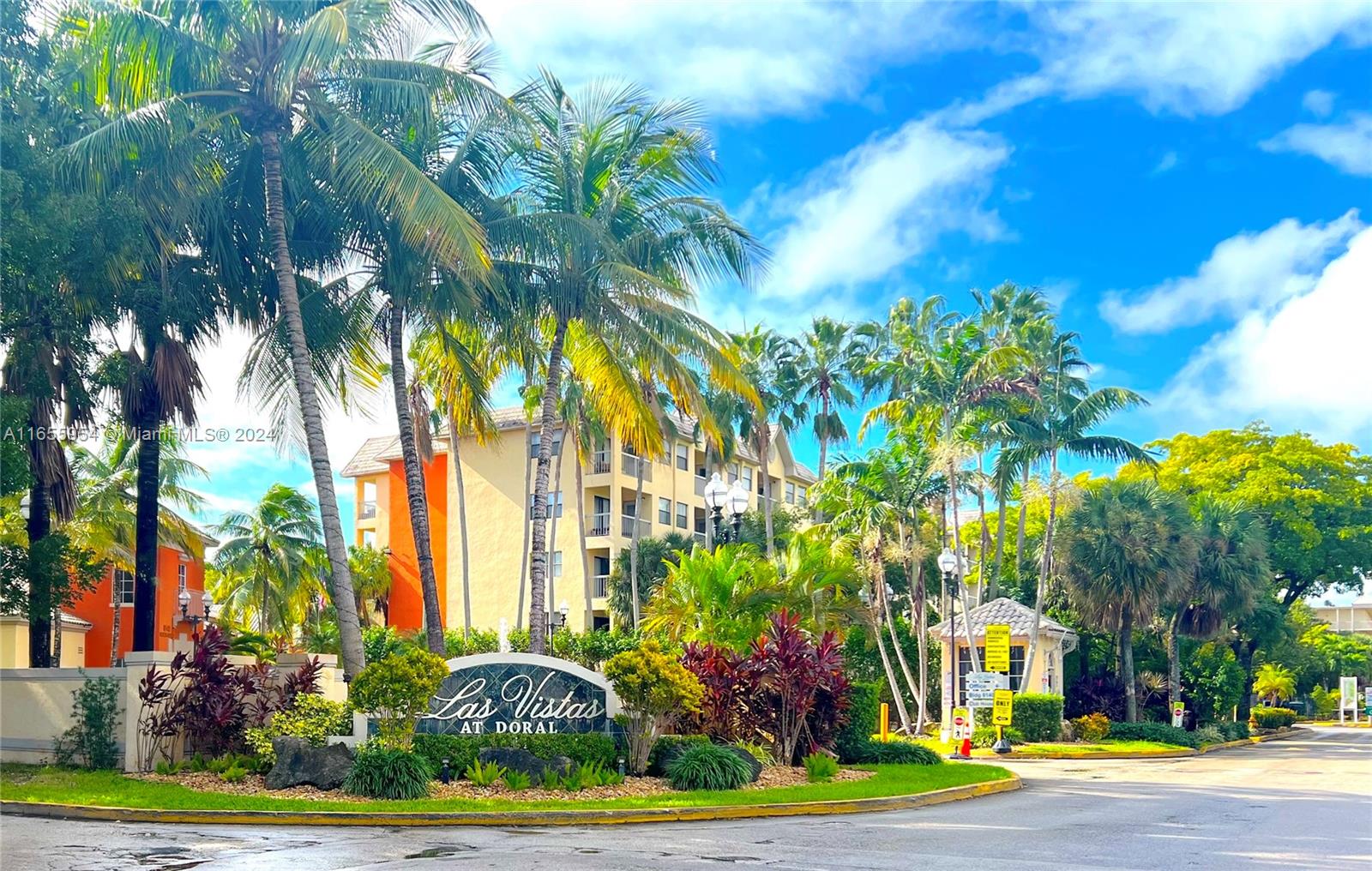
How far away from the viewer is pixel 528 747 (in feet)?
62.0

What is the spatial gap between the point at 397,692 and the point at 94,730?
546 cm

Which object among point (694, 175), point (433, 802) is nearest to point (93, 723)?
point (433, 802)

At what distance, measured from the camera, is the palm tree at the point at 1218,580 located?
41469 mm

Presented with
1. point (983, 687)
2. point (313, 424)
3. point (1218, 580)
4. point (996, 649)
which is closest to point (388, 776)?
point (313, 424)

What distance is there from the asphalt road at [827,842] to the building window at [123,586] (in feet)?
132

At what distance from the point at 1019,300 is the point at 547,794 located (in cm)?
3243

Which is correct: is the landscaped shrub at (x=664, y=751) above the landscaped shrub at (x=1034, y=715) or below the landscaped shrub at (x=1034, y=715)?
above

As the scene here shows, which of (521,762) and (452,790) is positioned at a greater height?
(521,762)

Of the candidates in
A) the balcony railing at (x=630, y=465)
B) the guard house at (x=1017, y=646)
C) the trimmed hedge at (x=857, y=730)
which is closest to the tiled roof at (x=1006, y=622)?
the guard house at (x=1017, y=646)

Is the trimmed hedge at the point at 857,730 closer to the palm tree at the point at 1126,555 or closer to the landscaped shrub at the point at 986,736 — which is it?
the landscaped shrub at the point at 986,736

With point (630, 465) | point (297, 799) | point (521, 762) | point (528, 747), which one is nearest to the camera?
point (297, 799)

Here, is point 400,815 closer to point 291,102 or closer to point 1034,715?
point 291,102

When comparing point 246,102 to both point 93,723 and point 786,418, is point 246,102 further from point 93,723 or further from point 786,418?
point 786,418

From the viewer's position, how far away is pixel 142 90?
20.5 metres
